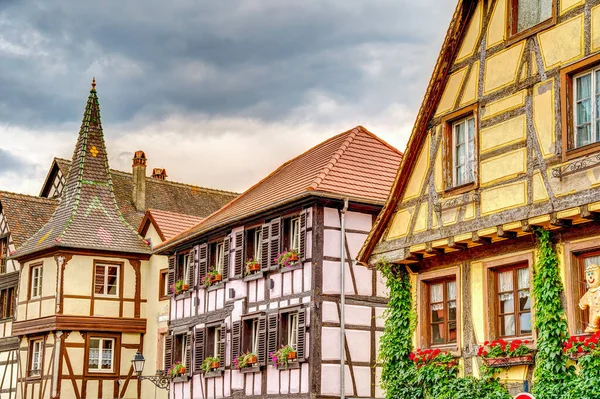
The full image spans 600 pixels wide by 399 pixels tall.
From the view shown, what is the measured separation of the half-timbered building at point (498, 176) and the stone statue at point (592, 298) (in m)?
0.25

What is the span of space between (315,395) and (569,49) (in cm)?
1163

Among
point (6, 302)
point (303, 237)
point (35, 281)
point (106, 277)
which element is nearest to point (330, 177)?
point (303, 237)

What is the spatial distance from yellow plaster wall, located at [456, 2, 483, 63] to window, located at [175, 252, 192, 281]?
51.2 ft

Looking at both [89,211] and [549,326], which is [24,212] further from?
[549,326]

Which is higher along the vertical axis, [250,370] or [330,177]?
[330,177]

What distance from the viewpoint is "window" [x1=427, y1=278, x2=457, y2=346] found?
1956cm

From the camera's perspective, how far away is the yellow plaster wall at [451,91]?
64.2 feet

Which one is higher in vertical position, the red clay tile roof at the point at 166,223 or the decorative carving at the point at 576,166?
the red clay tile roof at the point at 166,223

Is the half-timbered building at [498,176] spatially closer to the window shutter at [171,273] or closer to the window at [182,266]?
the window at [182,266]

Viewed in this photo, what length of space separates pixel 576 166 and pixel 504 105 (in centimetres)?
232

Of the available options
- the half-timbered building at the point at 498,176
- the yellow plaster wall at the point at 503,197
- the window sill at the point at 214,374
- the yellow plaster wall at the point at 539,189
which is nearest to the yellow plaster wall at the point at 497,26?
the half-timbered building at the point at 498,176

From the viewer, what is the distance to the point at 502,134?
59.8 ft

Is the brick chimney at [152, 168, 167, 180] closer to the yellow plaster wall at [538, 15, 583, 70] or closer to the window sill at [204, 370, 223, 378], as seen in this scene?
the window sill at [204, 370, 223, 378]

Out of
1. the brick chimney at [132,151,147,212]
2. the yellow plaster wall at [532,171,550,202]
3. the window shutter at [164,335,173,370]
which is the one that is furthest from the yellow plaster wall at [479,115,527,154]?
the brick chimney at [132,151,147,212]
